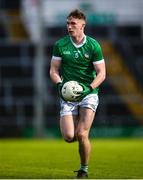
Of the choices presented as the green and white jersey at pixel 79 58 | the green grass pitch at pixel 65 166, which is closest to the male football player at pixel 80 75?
the green and white jersey at pixel 79 58

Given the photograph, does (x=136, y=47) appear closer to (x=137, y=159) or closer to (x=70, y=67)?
(x=137, y=159)

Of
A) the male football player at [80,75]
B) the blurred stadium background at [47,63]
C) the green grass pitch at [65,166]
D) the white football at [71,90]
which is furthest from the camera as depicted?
the blurred stadium background at [47,63]

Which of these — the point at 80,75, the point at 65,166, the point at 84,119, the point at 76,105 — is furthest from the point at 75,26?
the point at 65,166

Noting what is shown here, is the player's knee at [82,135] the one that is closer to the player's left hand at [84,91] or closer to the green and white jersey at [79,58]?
the player's left hand at [84,91]

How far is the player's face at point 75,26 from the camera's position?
13.2 metres

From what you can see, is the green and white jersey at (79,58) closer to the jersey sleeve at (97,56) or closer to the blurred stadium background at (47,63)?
the jersey sleeve at (97,56)

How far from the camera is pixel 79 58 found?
1345 cm

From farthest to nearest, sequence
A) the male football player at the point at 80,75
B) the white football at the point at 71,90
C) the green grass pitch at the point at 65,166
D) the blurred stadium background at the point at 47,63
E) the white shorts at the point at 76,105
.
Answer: the blurred stadium background at the point at 47,63 < the green grass pitch at the point at 65,166 < the white shorts at the point at 76,105 < the male football player at the point at 80,75 < the white football at the point at 71,90

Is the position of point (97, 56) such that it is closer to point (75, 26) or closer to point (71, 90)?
point (75, 26)

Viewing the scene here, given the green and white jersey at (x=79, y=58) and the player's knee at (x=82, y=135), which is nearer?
the player's knee at (x=82, y=135)

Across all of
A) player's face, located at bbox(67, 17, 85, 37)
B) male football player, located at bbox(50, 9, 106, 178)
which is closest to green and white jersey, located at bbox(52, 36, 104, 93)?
male football player, located at bbox(50, 9, 106, 178)

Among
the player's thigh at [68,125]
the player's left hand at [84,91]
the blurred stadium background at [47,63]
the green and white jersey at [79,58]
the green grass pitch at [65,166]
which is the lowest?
the blurred stadium background at [47,63]

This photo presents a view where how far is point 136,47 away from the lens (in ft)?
135

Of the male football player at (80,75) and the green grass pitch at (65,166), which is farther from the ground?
the male football player at (80,75)
